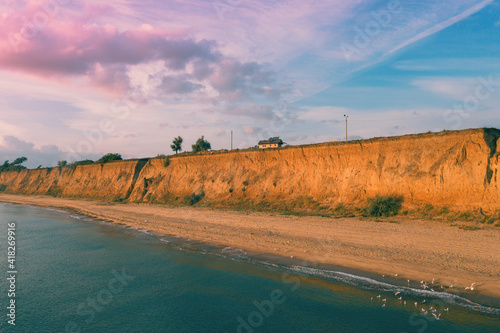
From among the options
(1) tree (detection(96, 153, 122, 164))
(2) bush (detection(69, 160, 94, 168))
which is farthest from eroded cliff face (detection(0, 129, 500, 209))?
(2) bush (detection(69, 160, 94, 168))

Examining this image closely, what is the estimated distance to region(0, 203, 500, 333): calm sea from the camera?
320 inches

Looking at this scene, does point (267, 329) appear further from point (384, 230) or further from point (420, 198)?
point (420, 198)

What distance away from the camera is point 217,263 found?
1334 cm

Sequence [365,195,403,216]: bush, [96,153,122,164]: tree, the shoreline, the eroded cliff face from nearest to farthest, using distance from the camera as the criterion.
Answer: the shoreline
the eroded cliff face
[365,195,403,216]: bush
[96,153,122,164]: tree

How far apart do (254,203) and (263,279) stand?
1628 cm

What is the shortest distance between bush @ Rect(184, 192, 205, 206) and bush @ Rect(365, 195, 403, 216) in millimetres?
17469

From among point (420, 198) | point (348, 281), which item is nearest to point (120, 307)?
point (348, 281)

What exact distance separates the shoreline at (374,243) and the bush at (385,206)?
80 centimetres

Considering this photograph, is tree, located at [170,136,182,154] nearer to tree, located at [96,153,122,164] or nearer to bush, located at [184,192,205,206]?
tree, located at [96,153,122,164]

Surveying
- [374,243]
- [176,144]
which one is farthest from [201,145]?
[374,243]

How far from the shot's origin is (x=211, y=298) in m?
9.97

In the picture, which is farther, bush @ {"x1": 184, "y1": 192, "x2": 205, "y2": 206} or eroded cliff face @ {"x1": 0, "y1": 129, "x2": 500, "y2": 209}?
bush @ {"x1": 184, "y1": 192, "x2": 205, "y2": 206}

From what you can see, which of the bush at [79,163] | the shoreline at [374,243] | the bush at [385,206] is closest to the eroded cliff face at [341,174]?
the bush at [385,206]

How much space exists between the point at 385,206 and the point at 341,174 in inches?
212
